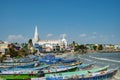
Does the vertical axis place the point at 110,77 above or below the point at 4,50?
below

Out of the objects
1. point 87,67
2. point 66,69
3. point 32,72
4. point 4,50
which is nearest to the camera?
point 32,72

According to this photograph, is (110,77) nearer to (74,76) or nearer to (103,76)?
(103,76)

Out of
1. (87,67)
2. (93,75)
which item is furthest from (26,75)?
(87,67)

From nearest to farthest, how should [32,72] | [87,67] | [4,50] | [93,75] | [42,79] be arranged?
[42,79] → [93,75] → [32,72] → [87,67] → [4,50]

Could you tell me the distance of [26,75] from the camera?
40906 millimetres

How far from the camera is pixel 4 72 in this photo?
41.4 metres

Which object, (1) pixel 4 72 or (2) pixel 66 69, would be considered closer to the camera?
(1) pixel 4 72

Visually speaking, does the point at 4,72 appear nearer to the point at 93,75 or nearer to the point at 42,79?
the point at 42,79

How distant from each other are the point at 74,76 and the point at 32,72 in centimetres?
953

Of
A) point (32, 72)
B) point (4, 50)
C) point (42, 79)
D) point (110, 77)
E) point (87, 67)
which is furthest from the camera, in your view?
point (4, 50)

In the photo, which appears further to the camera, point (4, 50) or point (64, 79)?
point (4, 50)

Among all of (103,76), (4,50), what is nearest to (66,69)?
(103,76)

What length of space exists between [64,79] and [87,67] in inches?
875

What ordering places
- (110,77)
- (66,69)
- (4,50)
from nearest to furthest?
(110,77), (66,69), (4,50)
